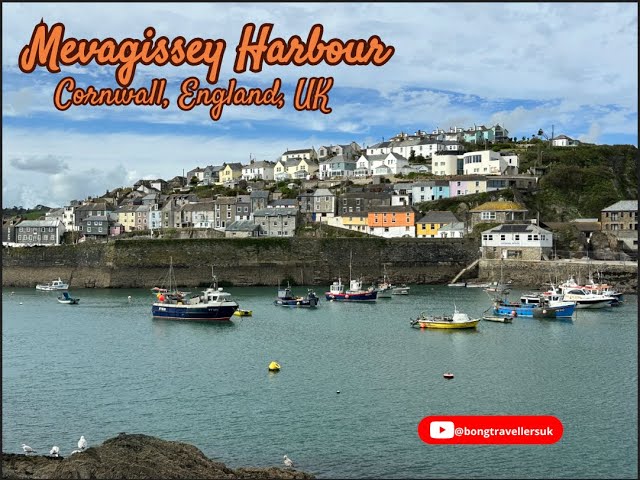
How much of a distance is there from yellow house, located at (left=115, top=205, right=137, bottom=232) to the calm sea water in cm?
4426

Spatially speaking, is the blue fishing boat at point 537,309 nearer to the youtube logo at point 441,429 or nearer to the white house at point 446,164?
the youtube logo at point 441,429

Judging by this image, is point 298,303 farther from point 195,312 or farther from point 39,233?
point 39,233

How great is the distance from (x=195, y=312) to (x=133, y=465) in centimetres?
2774

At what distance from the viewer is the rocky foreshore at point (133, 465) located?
38.5 feet

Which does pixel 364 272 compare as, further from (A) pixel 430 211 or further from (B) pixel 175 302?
(B) pixel 175 302

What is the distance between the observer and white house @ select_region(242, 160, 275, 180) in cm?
10169

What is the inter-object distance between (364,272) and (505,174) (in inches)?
1107

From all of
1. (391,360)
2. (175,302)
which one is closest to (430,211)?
(175,302)

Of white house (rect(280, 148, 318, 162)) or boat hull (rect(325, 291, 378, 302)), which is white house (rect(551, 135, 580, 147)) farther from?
boat hull (rect(325, 291, 378, 302))

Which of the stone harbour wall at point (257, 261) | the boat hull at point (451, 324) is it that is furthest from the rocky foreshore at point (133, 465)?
the stone harbour wall at point (257, 261)

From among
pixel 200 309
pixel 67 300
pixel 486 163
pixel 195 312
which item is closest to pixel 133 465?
pixel 200 309

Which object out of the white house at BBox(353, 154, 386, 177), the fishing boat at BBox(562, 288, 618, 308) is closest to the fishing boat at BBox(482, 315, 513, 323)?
the fishing boat at BBox(562, 288, 618, 308)

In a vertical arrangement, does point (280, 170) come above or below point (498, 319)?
above

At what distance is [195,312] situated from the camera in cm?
3947
